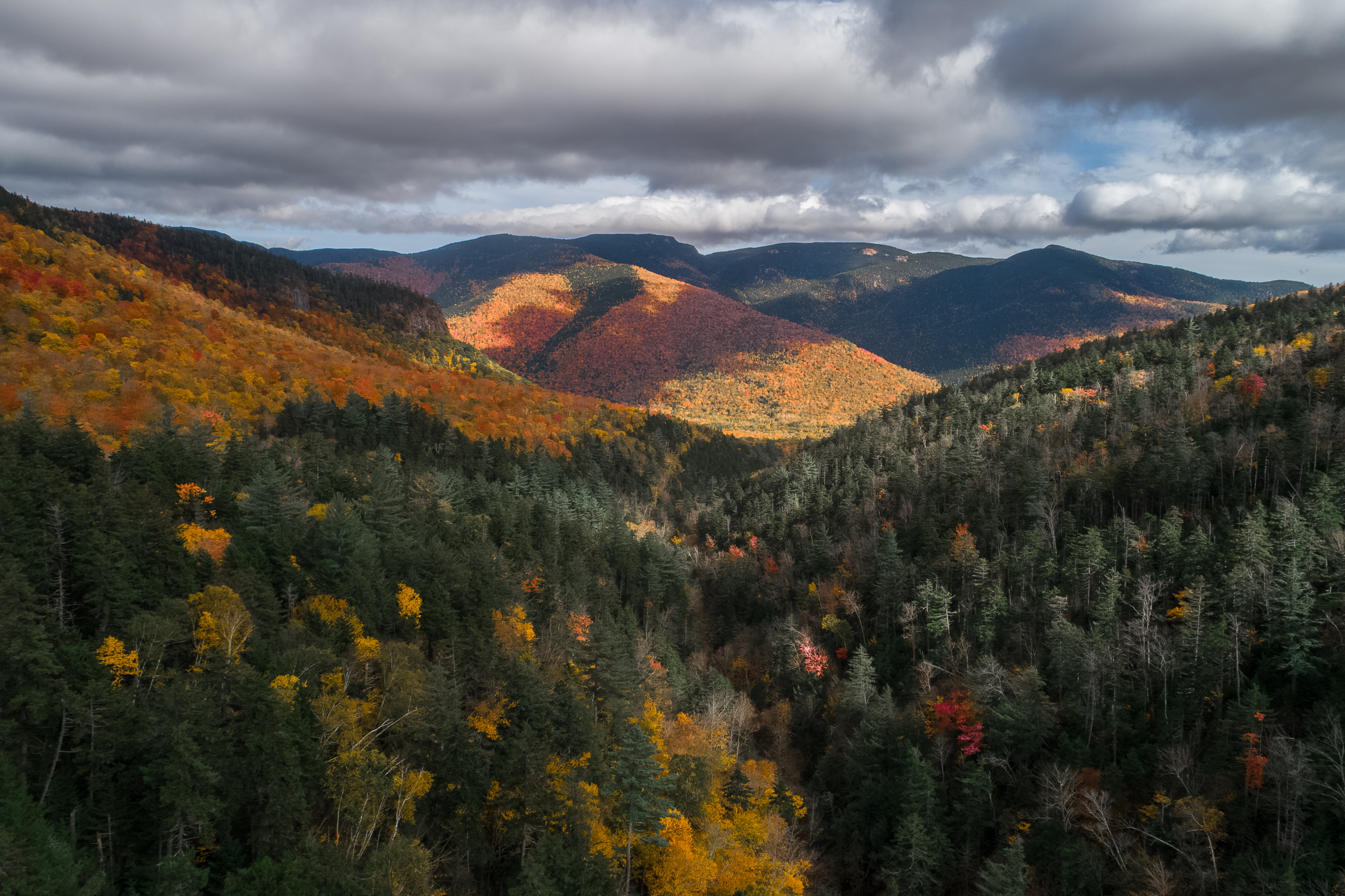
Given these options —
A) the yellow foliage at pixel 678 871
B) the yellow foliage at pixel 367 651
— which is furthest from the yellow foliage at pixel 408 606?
the yellow foliage at pixel 678 871

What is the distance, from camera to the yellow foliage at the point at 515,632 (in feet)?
172

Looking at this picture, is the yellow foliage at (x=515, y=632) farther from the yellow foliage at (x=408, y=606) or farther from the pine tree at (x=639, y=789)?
the pine tree at (x=639, y=789)

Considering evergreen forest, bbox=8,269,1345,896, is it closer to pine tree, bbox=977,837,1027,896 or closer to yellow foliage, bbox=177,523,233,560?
pine tree, bbox=977,837,1027,896

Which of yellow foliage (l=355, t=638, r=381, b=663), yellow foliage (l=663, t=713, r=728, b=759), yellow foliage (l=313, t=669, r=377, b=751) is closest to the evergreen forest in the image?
yellow foliage (l=313, t=669, r=377, b=751)

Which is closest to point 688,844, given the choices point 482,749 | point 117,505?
point 482,749

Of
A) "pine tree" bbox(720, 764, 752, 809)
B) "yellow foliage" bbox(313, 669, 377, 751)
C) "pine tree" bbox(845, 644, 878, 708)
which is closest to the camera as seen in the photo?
"yellow foliage" bbox(313, 669, 377, 751)

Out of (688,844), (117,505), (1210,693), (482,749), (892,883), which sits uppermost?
(117,505)

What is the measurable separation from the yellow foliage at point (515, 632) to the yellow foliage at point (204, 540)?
19818 millimetres

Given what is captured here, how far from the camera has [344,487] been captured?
72375 mm

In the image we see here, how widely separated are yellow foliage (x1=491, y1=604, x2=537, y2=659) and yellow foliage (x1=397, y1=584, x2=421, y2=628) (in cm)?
613

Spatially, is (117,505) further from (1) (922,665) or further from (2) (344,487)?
(1) (922,665)

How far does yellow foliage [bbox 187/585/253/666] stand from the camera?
111 ft

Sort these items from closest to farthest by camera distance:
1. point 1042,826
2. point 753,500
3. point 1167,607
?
point 1042,826 → point 1167,607 → point 753,500

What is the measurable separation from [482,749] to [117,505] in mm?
26176
